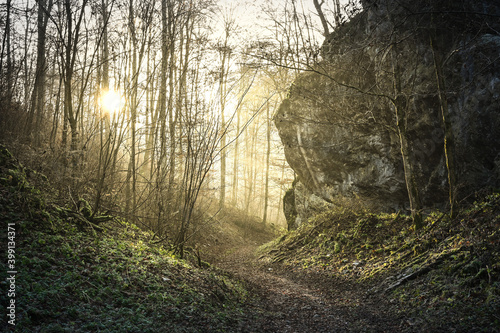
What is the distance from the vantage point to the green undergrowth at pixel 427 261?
11.6ft

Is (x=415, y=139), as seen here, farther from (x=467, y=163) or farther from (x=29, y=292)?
(x=29, y=292)

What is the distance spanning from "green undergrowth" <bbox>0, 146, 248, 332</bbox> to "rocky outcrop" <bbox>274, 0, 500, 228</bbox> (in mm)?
4583

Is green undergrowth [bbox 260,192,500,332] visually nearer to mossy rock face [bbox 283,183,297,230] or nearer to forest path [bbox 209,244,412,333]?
forest path [bbox 209,244,412,333]

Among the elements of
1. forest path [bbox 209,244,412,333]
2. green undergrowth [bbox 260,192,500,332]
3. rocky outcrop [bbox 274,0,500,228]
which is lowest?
forest path [bbox 209,244,412,333]

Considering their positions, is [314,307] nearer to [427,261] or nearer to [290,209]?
[427,261]

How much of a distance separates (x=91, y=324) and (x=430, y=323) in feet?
13.2

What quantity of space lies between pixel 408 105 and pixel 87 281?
25.9 feet

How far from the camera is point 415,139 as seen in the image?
7871 millimetres

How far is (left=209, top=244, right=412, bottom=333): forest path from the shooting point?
3998 millimetres

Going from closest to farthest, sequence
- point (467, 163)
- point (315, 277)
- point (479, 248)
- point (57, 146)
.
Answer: point (479, 248) < point (57, 146) < point (467, 163) < point (315, 277)

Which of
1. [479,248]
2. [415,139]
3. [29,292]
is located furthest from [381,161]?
[29,292]

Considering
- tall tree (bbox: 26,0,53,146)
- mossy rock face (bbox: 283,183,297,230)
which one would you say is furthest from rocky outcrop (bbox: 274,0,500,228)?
tall tree (bbox: 26,0,53,146)

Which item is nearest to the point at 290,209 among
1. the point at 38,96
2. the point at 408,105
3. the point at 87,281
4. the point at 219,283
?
the point at 408,105

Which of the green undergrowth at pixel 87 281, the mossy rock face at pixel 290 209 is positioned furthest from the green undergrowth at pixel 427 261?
the mossy rock face at pixel 290 209
